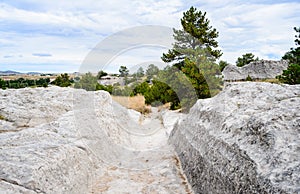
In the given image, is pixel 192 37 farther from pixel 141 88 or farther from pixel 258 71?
pixel 258 71

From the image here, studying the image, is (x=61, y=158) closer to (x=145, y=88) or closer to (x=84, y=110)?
(x=84, y=110)

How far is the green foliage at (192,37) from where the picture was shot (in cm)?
1562

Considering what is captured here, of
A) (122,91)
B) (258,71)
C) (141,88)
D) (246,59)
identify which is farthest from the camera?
(246,59)

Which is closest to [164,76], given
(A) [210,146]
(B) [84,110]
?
(B) [84,110]

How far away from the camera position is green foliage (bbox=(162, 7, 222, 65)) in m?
15.6

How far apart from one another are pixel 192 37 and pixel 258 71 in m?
15.9

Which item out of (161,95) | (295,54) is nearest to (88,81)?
(161,95)

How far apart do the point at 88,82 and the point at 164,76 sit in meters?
6.53

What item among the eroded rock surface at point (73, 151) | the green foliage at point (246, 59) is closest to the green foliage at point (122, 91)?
the eroded rock surface at point (73, 151)

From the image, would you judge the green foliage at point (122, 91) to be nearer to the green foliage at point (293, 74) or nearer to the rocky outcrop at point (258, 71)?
the rocky outcrop at point (258, 71)

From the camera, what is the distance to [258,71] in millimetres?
28453

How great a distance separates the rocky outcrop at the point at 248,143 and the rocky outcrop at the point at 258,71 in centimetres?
2416

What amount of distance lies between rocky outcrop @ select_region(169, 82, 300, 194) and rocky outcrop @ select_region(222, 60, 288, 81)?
2416 centimetres

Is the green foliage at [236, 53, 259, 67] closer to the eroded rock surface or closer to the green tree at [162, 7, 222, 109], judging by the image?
the green tree at [162, 7, 222, 109]
